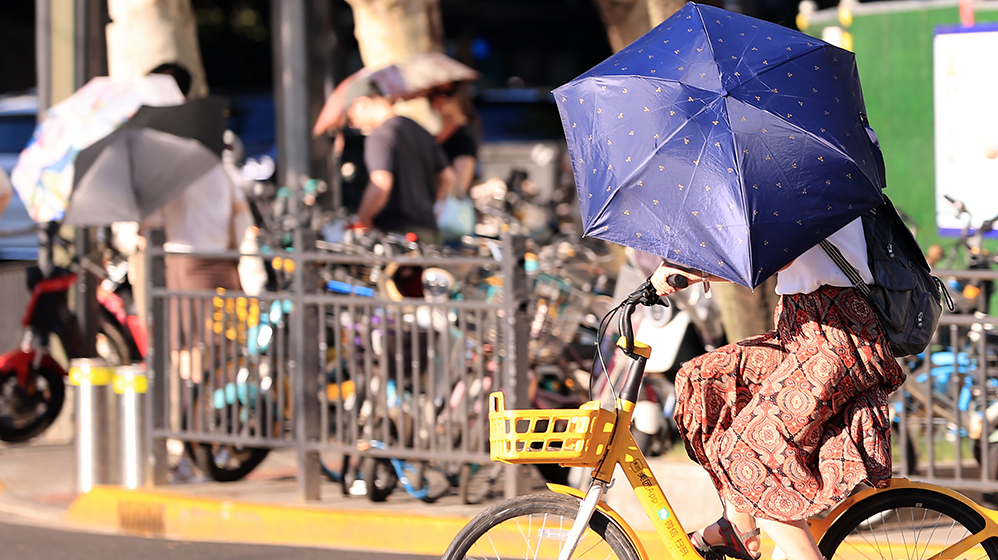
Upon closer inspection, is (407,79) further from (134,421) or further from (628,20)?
(134,421)

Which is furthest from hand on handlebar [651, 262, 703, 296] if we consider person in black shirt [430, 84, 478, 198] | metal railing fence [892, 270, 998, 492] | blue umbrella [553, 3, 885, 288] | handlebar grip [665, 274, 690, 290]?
person in black shirt [430, 84, 478, 198]

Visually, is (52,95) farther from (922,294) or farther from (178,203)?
(922,294)

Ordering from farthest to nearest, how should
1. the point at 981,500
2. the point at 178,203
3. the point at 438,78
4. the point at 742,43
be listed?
the point at 438,78 → the point at 178,203 → the point at 981,500 → the point at 742,43

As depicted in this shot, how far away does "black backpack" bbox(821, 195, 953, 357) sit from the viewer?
3.24 metres

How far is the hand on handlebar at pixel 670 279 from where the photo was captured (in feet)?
10.7

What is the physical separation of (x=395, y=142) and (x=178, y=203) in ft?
4.64

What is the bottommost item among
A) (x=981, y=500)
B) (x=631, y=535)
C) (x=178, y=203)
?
(x=981, y=500)

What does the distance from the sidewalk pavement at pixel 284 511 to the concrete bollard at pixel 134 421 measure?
156 mm

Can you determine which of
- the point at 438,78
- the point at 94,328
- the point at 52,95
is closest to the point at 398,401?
the point at 94,328

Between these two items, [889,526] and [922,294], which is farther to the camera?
[889,526]

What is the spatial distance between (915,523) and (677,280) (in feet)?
3.21

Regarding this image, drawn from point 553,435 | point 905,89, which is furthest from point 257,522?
point 905,89

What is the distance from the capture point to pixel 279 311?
239 inches

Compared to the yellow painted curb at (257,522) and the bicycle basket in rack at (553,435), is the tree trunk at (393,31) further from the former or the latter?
the bicycle basket in rack at (553,435)
